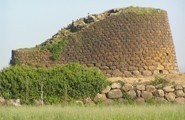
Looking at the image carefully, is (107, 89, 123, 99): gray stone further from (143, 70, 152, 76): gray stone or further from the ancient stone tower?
(143, 70, 152, 76): gray stone

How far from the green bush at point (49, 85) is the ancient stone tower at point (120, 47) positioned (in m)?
11.2

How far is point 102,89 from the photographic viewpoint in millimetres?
17922

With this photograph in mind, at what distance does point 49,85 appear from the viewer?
17828 millimetres

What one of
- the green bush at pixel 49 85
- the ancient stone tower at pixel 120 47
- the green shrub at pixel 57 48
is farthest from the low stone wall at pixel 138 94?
the green shrub at pixel 57 48

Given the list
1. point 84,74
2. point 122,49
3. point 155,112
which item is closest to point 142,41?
point 122,49

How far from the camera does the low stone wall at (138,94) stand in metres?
17.7

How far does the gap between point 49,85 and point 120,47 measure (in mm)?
12221

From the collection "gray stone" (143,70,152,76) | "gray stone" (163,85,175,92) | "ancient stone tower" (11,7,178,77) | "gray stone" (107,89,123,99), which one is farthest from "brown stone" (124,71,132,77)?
"gray stone" (107,89,123,99)

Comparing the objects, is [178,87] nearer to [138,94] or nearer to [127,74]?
[138,94]

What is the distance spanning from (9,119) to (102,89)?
7.91 metres

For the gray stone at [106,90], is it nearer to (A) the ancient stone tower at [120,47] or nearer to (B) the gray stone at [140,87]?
(B) the gray stone at [140,87]

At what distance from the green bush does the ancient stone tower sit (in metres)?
11.2

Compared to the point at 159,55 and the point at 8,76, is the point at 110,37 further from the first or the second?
the point at 8,76

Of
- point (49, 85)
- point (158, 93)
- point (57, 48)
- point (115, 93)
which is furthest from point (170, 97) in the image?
point (57, 48)
